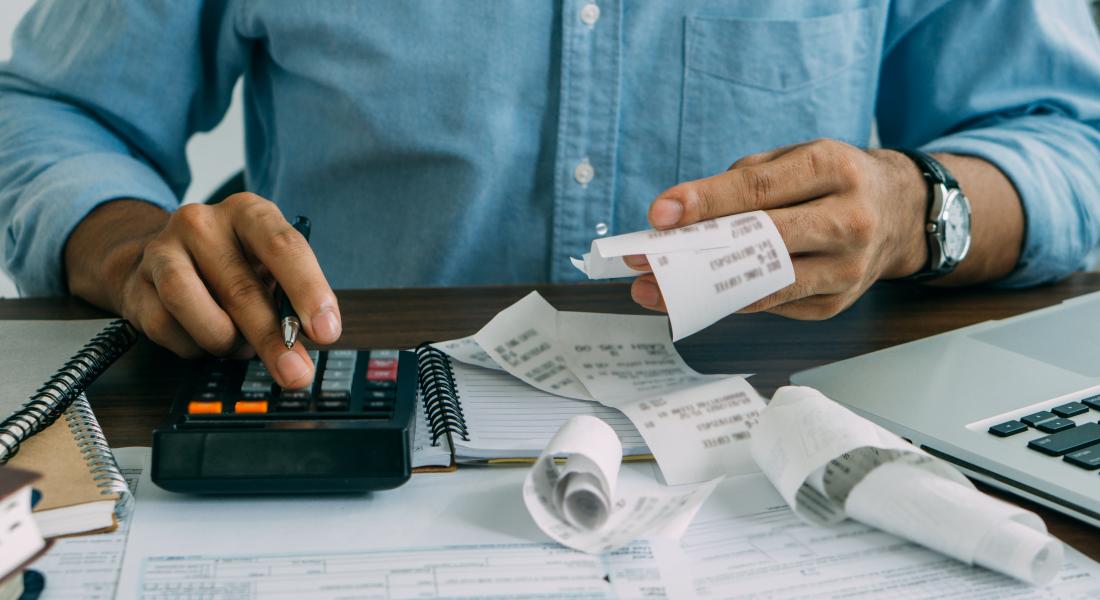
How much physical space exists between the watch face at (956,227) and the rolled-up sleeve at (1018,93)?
0.39 ft

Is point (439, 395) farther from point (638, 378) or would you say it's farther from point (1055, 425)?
point (1055, 425)

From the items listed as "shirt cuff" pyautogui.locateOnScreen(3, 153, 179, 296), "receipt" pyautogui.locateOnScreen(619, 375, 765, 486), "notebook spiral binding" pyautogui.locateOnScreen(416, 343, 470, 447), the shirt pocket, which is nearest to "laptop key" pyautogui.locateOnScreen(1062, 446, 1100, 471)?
"receipt" pyautogui.locateOnScreen(619, 375, 765, 486)

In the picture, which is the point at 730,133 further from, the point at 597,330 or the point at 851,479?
the point at 851,479

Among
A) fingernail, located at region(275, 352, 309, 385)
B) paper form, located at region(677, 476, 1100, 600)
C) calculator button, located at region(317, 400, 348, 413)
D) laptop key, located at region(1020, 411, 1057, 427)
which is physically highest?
fingernail, located at region(275, 352, 309, 385)

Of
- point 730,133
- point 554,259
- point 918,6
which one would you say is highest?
point 918,6

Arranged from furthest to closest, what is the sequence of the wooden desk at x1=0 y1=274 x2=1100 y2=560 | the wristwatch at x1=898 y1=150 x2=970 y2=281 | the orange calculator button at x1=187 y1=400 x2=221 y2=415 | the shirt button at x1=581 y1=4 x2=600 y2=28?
the shirt button at x1=581 y1=4 x2=600 y2=28 → the wristwatch at x1=898 y1=150 x2=970 y2=281 → the wooden desk at x1=0 y1=274 x2=1100 y2=560 → the orange calculator button at x1=187 y1=400 x2=221 y2=415

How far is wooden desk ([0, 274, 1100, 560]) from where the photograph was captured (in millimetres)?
604

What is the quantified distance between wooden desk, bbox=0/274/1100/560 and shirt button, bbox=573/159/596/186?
148mm

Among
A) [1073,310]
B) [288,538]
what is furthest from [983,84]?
[288,538]

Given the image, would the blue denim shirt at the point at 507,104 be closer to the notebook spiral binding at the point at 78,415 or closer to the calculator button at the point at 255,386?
the notebook spiral binding at the point at 78,415

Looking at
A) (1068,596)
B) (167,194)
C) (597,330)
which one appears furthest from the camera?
(167,194)

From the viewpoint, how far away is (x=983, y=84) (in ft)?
3.22

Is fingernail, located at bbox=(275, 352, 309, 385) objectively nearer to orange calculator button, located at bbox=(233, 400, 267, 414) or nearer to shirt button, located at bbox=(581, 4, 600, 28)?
orange calculator button, located at bbox=(233, 400, 267, 414)

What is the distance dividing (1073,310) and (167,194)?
2.60 ft
